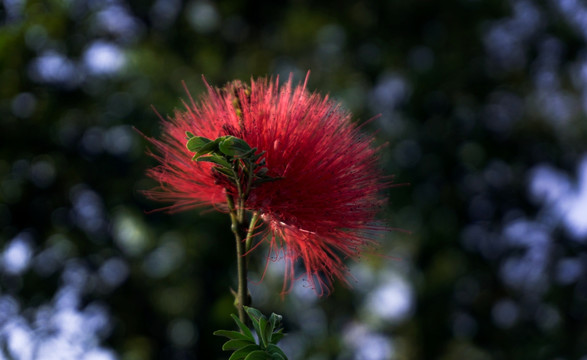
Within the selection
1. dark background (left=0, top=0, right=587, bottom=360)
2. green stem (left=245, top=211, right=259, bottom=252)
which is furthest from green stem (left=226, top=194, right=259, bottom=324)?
dark background (left=0, top=0, right=587, bottom=360)

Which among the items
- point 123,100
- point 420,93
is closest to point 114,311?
point 123,100

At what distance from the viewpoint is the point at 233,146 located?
145 centimetres

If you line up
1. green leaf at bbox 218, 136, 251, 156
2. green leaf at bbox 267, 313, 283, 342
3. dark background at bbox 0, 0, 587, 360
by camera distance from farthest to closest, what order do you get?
1. dark background at bbox 0, 0, 587, 360
2. green leaf at bbox 267, 313, 283, 342
3. green leaf at bbox 218, 136, 251, 156

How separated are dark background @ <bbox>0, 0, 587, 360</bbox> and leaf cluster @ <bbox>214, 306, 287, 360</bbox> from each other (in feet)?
22.7

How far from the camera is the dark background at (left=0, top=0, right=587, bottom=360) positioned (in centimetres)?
888

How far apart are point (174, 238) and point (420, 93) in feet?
14.5

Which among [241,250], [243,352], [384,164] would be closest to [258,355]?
[243,352]

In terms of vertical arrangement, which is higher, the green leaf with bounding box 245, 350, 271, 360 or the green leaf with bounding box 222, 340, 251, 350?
the green leaf with bounding box 222, 340, 251, 350

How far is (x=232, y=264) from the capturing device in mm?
9250

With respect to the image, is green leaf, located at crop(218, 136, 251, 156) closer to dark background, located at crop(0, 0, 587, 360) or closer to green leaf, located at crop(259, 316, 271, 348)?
green leaf, located at crop(259, 316, 271, 348)

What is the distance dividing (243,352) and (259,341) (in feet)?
0.22

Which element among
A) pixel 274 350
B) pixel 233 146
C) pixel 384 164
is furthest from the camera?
pixel 384 164

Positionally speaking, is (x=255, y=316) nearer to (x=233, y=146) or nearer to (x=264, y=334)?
(x=264, y=334)

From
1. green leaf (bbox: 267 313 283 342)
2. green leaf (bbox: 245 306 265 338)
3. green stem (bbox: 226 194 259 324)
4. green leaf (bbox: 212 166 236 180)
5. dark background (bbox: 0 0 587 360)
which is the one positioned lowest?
green leaf (bbox: 267 313 283 342)
